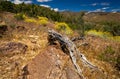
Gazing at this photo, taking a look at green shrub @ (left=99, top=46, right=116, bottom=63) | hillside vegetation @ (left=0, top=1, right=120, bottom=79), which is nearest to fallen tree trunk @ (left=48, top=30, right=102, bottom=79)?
hillside vegetation @ (left=0, top=1, right=120, bottom=79)

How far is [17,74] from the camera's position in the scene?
6.44m

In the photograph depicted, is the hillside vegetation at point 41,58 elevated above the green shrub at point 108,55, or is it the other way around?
→ the hillside vegetation at point 41,58

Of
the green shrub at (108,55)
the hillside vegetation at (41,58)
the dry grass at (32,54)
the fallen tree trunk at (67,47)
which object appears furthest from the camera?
the green shrub at (108,55)

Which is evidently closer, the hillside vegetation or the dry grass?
the hillside vegetation

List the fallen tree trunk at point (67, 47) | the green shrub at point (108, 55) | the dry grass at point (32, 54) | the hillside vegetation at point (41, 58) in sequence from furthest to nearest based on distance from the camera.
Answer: the green shrub at point (108, 55) < the fallen tree trunk at point (67, 47) < the dry grass at point (32, 54) < the hillside vegetation at point (41, 58)

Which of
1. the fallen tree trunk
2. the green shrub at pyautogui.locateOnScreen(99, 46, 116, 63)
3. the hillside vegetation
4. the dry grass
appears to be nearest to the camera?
the hillside vegetation

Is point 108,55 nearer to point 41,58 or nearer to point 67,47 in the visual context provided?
point 67,47

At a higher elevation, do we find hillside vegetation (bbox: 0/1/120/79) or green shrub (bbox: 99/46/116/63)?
hillside vegetation (bbox: 0/1/120/79)

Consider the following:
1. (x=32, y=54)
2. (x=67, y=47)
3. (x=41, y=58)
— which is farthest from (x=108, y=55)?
(x=41, y=58)

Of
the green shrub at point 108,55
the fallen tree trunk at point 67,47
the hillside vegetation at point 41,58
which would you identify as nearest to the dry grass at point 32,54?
the hillside vegetation at point 41,58

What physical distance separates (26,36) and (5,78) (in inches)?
133

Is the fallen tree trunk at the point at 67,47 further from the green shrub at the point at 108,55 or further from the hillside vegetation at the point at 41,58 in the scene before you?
the green shrub at the point at 108,55

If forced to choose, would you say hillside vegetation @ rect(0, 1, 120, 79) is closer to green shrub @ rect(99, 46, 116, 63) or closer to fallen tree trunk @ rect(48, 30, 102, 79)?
green shrub @ rect(99, 46, 116, 63)

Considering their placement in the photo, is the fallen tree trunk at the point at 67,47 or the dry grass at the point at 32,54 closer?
the dry grass at the point at 32,54
